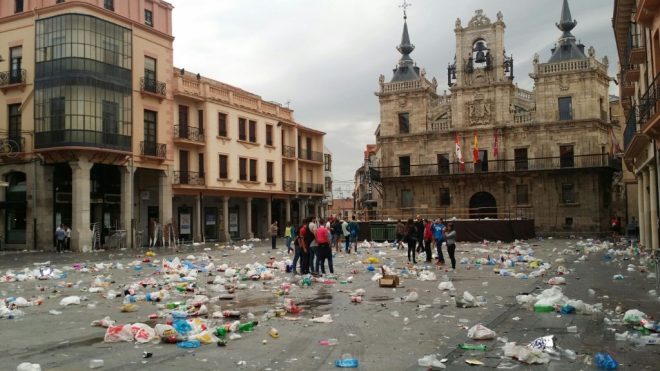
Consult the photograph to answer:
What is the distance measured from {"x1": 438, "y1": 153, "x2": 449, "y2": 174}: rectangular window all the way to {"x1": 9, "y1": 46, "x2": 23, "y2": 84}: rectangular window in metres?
33.4

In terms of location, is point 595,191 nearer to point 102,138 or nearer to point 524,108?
point 524,108

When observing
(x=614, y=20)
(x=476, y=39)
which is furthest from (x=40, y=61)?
(x=476, y=39)

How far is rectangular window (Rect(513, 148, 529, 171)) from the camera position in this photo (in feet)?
162

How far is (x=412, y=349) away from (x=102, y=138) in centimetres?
2734

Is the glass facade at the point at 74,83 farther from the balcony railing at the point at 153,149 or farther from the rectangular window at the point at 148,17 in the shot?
the rectangular window at the point at 148,17

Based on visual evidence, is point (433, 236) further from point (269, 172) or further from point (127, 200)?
point (269, 172)

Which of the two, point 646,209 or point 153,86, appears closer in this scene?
point 646,209

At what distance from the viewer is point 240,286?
46.8 ft

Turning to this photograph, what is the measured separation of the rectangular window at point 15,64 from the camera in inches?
1264

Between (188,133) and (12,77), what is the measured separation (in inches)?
431

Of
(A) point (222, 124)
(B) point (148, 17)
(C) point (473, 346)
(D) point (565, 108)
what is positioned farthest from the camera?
(D) point (565, 108)

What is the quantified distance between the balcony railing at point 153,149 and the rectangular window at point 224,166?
22.0 feet

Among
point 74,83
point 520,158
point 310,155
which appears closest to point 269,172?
point 310,155

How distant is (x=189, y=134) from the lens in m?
39.4
